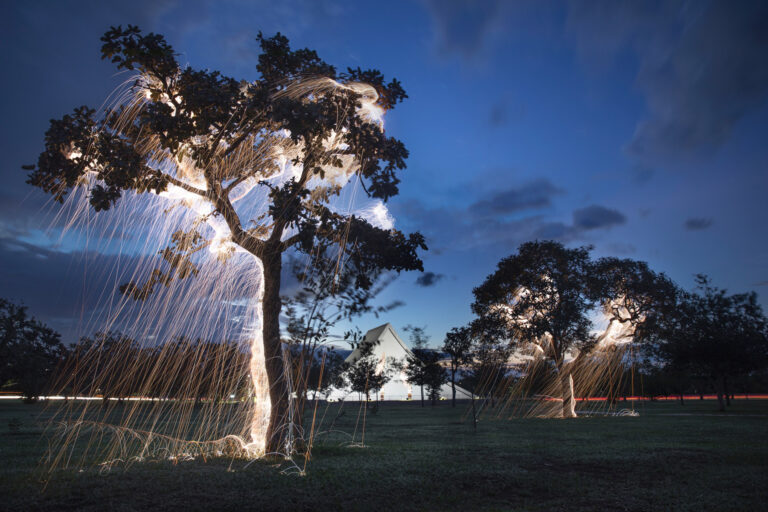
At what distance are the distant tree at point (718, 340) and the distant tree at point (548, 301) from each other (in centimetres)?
438

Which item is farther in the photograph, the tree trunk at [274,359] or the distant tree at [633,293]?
the distant tree at [633,293]

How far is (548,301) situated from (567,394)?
474cm

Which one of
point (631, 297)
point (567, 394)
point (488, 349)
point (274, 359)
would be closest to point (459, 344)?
point (488, 349)

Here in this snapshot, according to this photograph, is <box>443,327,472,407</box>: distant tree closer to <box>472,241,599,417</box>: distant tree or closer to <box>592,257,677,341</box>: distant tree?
<box>472,241,599,417</box>: distant tree

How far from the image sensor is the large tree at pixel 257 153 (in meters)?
6.08

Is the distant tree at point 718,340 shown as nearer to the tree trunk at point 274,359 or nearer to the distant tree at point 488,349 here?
the distant tree at point 488,349

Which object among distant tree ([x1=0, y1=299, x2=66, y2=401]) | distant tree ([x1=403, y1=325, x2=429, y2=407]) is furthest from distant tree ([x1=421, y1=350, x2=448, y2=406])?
distant tree ([x1=0, y1=299, x2=66, y2=401])

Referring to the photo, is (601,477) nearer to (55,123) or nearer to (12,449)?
(55,123)

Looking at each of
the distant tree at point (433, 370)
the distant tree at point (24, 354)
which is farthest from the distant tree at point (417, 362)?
the distant tree at point (24, 354)

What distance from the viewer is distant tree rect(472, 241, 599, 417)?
1950 cm

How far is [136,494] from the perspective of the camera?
14.9 ft

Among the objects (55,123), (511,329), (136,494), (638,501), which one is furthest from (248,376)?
(511,329)

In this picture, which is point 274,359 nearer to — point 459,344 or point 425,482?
point 425,482

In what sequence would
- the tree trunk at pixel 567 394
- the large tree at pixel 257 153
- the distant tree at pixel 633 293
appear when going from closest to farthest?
the large tree at pixel 257 153, the distant tree at pixel 633 293, the tree trunk at pixel 567 394
